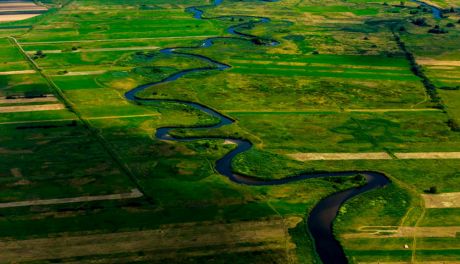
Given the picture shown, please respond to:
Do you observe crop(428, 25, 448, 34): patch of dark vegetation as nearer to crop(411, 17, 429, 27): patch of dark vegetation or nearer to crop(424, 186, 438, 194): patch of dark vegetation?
crop(411, 17, 429, 27): patch of dark vegetation

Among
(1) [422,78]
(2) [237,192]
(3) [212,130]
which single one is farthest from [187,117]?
(1) [422,78]

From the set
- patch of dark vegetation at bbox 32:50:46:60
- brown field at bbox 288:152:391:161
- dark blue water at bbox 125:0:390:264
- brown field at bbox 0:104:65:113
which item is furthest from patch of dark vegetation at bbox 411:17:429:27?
brown field at bbox 0:104:65:113

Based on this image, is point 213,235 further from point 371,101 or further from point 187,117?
point 371,101

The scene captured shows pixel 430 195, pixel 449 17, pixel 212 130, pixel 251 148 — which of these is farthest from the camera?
pixel 449 17

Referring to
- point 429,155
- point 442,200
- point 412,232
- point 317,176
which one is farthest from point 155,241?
point 429,155

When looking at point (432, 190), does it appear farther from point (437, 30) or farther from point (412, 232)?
point (437, 30)

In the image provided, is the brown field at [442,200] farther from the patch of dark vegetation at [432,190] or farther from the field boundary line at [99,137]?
the field boundary line at [99,137]

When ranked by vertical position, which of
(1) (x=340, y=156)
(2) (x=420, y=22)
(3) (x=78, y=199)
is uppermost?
(2) (x=420, y=22)

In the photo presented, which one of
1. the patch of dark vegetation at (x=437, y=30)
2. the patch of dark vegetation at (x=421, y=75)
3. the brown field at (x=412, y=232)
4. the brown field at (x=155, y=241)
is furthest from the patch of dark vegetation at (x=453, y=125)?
the patch of dark vegetation at (x=437, y=30)
